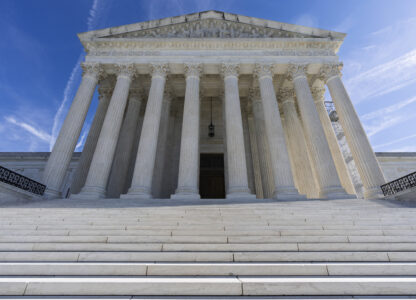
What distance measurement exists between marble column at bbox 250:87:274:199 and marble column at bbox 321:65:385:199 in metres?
6.27

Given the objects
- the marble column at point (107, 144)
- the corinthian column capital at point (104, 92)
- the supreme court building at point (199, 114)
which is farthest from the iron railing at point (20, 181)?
the corinthian column capital at point (104, 92)

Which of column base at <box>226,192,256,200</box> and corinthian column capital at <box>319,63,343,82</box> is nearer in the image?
column base at <box>226,192,256,200</box>

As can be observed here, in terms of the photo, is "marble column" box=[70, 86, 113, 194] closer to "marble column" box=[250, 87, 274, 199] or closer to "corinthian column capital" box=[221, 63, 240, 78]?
"corinthian column capital" box=[221, 63, 240, 78]

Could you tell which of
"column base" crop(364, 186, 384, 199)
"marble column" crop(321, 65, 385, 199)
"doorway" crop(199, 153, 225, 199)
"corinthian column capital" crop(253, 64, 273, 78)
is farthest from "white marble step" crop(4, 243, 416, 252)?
"doorway" crop(199, 153, 225, 199)

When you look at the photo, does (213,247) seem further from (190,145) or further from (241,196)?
(190,145)

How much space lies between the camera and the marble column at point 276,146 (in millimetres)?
13484

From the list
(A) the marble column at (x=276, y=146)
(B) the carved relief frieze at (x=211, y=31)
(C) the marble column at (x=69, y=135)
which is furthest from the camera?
(B) the carved relief frieze at (x=211, y=31)

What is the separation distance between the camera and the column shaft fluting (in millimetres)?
13539

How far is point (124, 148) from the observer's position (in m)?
19.1

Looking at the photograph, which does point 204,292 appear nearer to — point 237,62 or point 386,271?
point 386,271

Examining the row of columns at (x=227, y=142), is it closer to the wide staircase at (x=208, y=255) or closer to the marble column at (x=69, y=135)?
the marble column at (x=69, y=135)

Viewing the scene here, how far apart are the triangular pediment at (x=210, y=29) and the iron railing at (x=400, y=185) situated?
14.3 meters

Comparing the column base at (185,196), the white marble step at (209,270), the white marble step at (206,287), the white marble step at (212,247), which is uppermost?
the column base at (185,196)

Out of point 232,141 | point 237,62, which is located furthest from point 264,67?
point 232,141
